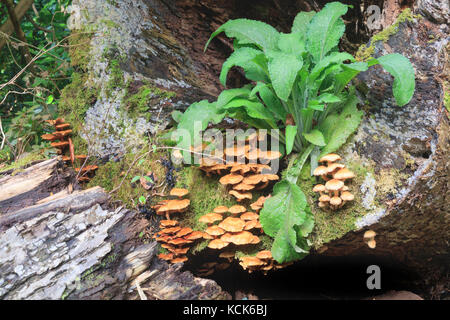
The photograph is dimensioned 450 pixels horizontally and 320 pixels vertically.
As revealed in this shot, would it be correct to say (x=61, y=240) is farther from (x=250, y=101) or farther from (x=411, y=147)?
(x=411, y=147)

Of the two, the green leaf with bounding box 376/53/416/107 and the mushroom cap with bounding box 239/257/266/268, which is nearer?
the green leaf with bounding box 376/53/416/107

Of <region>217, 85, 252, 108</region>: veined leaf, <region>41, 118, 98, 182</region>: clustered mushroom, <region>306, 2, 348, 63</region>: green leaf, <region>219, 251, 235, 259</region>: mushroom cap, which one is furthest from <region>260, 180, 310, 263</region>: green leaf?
<region>41, 118, 98, 182</region>: clustered mushroom

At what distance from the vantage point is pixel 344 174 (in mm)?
2547

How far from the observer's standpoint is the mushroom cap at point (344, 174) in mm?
2543

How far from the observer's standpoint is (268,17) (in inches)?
165

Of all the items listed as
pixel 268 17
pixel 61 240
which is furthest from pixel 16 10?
pixel 61 240

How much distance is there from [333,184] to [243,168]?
0.74 m

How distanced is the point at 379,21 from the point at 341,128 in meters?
1.10

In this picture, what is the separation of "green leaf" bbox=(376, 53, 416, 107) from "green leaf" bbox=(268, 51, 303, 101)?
1.99ft

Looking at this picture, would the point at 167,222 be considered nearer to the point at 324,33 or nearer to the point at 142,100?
the point at 142,100

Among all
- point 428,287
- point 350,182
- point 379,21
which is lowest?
point 428,287

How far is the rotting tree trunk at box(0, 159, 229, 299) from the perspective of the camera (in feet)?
7.55

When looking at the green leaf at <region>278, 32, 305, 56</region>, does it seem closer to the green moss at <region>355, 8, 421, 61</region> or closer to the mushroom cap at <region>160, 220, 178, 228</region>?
the green moss at <region>355, 8, 421, 61</region>

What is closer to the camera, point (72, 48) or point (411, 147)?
point (411, 147)
